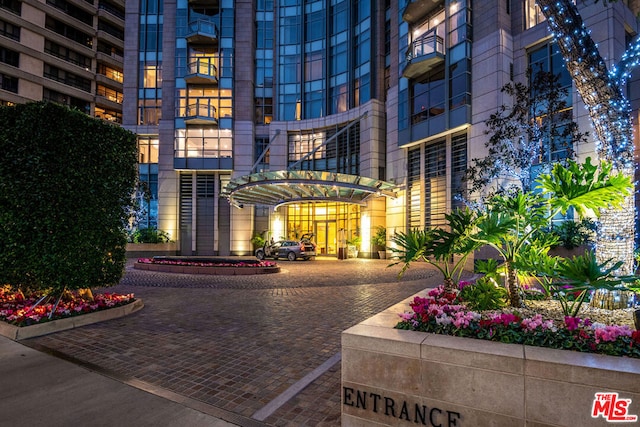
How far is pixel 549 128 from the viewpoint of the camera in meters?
14.7

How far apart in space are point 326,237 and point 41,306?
84.7 ft

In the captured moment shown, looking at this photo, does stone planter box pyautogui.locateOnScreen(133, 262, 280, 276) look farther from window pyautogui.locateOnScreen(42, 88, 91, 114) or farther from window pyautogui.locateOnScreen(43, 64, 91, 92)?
window pyautogui.locateOnScreen(43, 64, 91, 92)

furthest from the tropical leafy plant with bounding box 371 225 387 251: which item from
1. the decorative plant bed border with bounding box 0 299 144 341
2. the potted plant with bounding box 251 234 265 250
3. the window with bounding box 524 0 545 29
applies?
the decorative plant bed border with bounding box 0 299 144 341

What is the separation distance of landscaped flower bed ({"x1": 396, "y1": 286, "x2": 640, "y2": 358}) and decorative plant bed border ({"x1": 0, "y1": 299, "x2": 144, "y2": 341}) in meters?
7.11

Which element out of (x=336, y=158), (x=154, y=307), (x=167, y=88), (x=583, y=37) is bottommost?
(x=154, y=307)

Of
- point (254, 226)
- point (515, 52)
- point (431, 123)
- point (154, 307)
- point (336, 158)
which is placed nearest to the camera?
point (154, 307)

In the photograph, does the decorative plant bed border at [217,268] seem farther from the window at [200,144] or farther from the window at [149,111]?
the window at [149,111]

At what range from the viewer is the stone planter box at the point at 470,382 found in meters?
2.75

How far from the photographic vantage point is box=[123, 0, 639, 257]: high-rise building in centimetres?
2353

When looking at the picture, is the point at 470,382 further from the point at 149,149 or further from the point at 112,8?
the point at 112,8

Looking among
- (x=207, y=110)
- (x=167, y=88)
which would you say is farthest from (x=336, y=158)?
(x=167, y=88)

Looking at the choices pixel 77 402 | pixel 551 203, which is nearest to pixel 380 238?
pixel 551 203

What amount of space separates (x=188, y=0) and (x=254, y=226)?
72.5 feet

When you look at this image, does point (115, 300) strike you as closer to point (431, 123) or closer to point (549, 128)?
point (549, 128)
